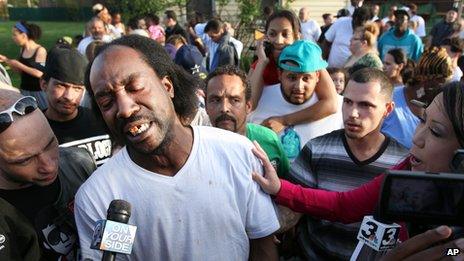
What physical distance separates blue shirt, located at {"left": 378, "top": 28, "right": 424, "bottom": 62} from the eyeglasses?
6235mm

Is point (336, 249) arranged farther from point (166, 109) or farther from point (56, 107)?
point (56, 107)

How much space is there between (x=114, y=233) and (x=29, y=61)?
6.23 metres

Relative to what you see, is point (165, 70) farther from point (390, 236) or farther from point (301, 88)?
point (301, 88)

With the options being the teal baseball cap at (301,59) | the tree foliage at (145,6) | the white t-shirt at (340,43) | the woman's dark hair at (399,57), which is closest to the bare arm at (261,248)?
the teal baseball cap at (301,59)

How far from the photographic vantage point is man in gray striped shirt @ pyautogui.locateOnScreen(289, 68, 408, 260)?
253 cm

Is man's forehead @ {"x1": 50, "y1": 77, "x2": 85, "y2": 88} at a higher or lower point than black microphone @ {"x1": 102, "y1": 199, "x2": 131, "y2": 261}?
Result: lower

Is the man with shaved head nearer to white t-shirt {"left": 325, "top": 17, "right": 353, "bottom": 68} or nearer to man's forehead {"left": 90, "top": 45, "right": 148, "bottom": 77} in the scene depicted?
man's forehead {"left": 90, "top": 45, "right": 148, "bottom": 77}

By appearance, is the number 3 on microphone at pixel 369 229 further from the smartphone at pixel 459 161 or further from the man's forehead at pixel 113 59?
the man's forehead at pixel 113 59

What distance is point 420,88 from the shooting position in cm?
369

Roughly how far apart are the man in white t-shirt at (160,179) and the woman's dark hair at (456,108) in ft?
2.72

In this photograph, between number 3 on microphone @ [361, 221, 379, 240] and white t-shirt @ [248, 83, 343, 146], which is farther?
white t-shirt @ [248, 83, 343, 146]

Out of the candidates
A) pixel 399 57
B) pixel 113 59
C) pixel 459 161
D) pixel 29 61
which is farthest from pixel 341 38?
pixel 459 161

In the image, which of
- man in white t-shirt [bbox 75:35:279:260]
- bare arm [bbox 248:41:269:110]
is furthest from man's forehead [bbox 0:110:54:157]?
bare arm [bbox 248:41:269:110]

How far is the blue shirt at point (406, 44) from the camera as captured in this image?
287 inches
